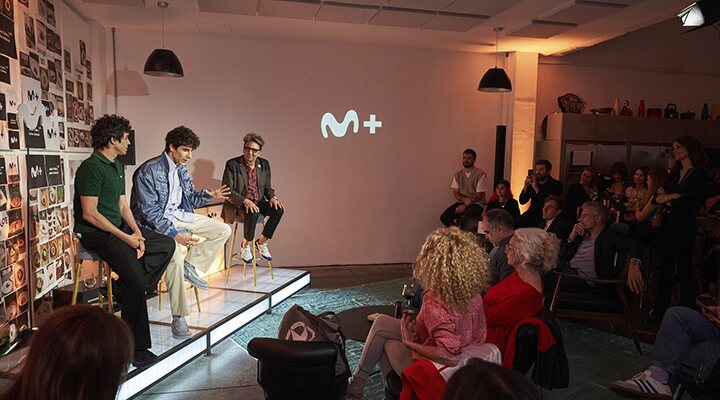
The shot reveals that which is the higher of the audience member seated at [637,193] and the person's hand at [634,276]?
the audience member seated at [637,193]

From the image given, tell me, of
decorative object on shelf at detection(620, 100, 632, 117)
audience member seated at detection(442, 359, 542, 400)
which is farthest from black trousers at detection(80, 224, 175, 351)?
decorative object on shelf at detection(620, 100, 632, 117)

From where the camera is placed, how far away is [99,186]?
123 inches

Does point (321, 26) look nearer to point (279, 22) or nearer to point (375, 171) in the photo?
point (279, 22)

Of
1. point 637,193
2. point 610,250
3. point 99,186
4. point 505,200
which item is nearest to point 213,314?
point 99,186

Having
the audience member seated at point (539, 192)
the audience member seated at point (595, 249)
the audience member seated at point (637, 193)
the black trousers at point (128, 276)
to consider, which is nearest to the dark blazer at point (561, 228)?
the audience member seated at point (595, 249)

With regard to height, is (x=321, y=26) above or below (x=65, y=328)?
above

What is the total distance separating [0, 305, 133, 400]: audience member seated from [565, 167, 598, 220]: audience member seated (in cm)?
610

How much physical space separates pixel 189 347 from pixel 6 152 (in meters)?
1.82

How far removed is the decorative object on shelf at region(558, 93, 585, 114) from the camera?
24.2ft

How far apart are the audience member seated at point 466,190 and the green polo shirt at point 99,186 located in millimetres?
4617

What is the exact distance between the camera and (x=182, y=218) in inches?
173

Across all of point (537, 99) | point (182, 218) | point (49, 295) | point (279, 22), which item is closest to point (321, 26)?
point (279, 22)

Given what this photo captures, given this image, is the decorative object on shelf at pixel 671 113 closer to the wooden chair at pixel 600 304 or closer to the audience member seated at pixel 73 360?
the wooden chair at pixel 600 304

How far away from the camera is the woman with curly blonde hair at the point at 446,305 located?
234 centimetres
